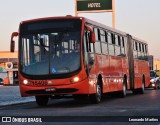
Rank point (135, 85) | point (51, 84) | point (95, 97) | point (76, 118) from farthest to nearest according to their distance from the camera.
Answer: point (135, 85) < point (95, 97) < point (51, 84) < point (76, 118)

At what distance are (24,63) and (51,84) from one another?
1449 mm

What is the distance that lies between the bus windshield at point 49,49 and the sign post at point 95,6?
19379 millimetres

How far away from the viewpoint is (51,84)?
20.5 m

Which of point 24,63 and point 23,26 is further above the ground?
point 23,26

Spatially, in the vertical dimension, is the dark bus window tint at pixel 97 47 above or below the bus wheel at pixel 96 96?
above

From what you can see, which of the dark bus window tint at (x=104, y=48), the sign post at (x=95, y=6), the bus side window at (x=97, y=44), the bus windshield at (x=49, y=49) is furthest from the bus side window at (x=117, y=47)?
the sign post at (x=95, y=6)

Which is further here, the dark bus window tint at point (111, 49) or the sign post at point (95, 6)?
the sign post at point (95, 6)

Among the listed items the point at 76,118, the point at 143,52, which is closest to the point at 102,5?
the point at 143,52

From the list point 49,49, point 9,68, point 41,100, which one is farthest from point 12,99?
point 9,68

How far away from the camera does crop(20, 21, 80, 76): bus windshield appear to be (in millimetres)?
20672

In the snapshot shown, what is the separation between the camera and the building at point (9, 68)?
10119cm

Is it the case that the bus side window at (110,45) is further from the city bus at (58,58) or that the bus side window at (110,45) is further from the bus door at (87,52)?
the bus door at (87,52)

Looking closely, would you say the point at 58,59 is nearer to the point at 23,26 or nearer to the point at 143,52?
the point at 23,26

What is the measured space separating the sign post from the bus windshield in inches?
763
